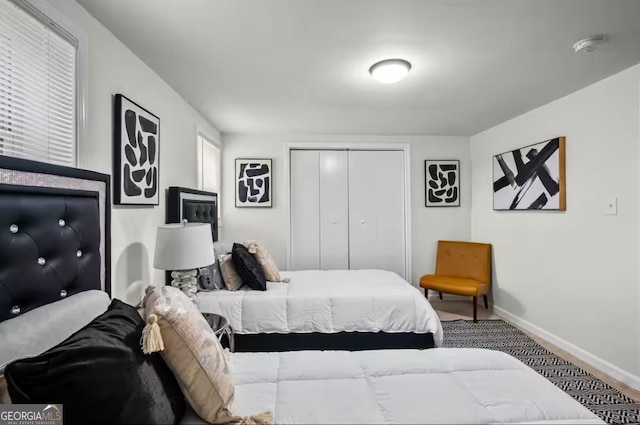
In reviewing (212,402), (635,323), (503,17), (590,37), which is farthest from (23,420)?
(635,323)

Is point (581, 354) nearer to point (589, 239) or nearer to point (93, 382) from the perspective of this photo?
point (589, 239)

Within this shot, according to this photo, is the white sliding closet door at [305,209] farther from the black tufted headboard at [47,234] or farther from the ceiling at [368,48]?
the black tufted headboard at [47,234]

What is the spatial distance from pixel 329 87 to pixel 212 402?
2.37m

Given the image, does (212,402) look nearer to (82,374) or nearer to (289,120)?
(82,374)

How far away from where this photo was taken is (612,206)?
246cm

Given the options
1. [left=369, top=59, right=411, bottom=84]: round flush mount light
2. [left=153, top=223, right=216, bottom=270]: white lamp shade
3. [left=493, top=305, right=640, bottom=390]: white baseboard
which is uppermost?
[left=369, top=59, right=411, bottom=84]: round flush mount light

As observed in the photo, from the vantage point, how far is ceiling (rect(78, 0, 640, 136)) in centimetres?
159

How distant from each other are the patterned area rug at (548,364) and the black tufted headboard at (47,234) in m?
2.94

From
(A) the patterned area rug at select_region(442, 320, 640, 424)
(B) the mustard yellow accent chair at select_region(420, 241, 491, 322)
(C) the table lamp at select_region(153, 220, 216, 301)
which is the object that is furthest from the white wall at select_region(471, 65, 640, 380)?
(C) the table lamp at select_region(153, 220, 216, 301)

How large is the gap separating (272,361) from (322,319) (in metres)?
1.04

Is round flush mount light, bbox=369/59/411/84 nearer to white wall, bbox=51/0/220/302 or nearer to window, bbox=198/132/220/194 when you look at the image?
white wall, bbox=51/0/220/302

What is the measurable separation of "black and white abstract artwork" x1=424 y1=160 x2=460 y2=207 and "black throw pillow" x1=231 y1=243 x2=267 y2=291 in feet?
9.14

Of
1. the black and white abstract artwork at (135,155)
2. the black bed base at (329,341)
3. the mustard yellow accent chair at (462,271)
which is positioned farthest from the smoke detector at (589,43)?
the black and white abstract artwork at (135,155)

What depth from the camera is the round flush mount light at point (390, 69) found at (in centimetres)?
212
